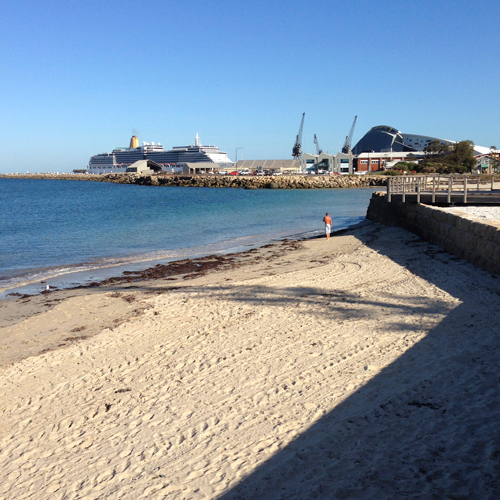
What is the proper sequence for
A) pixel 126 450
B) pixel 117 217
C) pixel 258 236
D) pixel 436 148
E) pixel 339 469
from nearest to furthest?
pixel 339 469
pixel 126 450
pixel 258 236
pixel 117 217
pixel 436 148

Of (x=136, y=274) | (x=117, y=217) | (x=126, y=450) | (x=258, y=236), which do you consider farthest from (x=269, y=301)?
(x=117, y=217)

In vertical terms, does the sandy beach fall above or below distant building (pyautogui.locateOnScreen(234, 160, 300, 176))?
below

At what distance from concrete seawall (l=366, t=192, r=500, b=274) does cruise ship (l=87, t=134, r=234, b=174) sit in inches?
4072

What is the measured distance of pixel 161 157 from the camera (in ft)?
397

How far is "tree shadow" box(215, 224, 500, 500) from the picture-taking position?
3.19 m

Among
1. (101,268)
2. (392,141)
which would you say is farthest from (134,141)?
(101,268)

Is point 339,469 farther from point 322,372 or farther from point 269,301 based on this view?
point 269,301

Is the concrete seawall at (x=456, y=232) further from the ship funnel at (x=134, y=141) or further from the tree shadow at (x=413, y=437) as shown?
the ship funnel at (x=134, y=141)

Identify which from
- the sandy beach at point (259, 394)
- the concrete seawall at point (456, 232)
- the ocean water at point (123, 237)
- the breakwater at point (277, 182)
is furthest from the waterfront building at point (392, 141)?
the sandy beach at point (259, 394)

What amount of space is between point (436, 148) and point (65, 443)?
84709 millimetres

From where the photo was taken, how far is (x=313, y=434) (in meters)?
3.91

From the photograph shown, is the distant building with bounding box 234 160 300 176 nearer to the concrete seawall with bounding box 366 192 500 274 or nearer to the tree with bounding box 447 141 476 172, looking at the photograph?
the tree with bounding box 447 141 476 172

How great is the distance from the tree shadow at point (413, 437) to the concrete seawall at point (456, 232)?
370 centimetres

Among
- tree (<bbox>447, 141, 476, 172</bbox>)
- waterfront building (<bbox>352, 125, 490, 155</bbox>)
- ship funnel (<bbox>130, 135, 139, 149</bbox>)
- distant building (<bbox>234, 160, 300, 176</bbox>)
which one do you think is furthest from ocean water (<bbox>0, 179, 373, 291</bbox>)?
ship funnel (<bbox>130, 135, 139, 149</bbox>)
